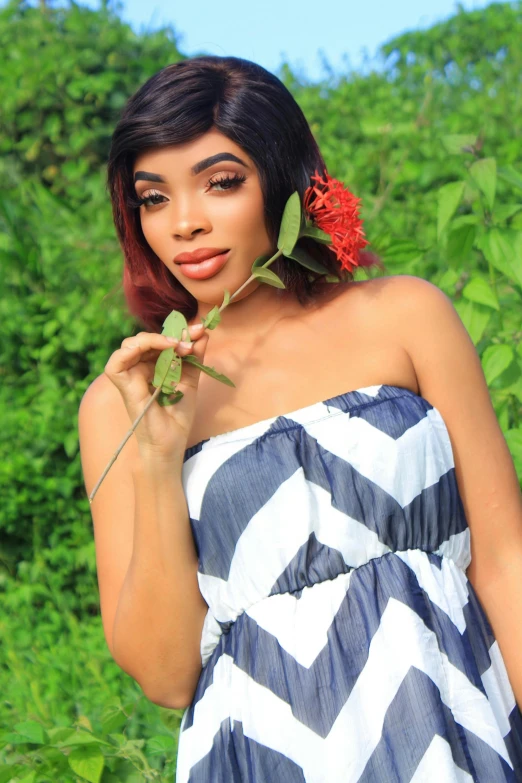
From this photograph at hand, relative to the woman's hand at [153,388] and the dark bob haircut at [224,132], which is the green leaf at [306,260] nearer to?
the dark bob haircut at [224,132]

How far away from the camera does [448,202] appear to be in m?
2.10

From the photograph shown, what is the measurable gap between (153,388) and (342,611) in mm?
420

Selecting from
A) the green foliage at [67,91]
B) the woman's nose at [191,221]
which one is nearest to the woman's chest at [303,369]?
the woman's nose at [191,221]

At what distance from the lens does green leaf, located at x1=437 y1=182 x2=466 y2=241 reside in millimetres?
2088

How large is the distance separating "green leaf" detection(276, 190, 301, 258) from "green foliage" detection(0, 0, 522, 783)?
64mm

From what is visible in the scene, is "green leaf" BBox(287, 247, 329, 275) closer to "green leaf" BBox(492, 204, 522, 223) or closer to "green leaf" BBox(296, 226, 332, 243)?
"green leaf" BBox(296, 226, 332, 243)

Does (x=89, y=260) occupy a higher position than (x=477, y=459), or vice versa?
(x=477, y=459)

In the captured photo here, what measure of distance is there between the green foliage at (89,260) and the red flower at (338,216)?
0.16 m

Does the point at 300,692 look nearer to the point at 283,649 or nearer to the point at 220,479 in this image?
the point at 283,649

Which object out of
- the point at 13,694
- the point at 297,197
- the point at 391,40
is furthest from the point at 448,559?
the point at 391,40

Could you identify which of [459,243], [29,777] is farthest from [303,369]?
[29,777]

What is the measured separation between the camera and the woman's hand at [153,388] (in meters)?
1.45

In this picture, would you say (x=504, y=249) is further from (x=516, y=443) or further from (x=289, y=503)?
(x=289, y=503)

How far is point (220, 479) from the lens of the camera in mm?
1510
